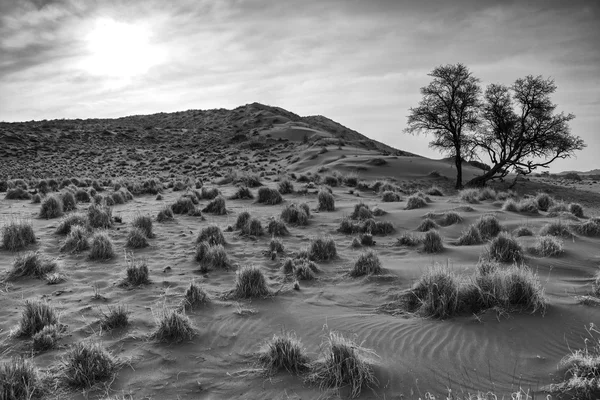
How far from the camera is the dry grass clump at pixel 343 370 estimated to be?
4.04 meters

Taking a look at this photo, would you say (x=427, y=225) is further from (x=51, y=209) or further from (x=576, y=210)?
(x=51, y=209)

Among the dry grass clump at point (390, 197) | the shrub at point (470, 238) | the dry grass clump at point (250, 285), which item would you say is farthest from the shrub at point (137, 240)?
the dry grass clump at point (390, 197)

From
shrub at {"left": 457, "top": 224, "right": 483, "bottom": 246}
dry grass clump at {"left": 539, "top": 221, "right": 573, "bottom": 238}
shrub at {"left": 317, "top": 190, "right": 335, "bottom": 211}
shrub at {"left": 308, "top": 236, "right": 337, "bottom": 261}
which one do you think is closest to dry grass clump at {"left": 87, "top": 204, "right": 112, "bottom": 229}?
shrub at {"left": 308, "top": 236, "right": 337, "bottom": 261}

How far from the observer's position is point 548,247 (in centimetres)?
784

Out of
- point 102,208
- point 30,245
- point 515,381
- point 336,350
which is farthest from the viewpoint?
point 102,208

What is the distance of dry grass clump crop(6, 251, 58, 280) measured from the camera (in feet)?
23.0

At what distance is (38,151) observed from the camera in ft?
123

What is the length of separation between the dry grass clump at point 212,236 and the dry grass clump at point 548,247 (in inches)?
258

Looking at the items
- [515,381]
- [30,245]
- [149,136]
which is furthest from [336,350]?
[149,136]

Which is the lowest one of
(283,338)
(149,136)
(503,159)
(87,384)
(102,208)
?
(87,384)

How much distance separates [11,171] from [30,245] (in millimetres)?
24953

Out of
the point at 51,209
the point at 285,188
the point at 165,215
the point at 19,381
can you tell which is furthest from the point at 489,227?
the point at 51,209

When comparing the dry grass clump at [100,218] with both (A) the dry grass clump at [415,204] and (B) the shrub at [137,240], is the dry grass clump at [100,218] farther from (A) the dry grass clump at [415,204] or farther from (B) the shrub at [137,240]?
(A) the dry grass clump at [415,204]

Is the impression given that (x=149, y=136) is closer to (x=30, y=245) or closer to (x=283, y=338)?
(x=30, y=245)
